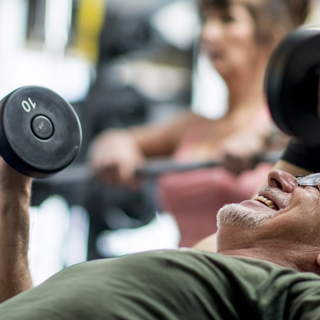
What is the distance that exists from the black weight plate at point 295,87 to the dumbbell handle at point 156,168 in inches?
29.2

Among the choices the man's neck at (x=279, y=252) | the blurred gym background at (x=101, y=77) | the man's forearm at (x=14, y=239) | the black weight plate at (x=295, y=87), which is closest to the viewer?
the man's neck at (x=279, y=252)

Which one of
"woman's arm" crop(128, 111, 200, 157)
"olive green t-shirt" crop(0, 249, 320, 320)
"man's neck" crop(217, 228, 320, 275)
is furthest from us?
"woman's arm" crop(128, 111, 200, 157)

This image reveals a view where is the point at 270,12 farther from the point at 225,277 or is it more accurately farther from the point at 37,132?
the point at 225,277

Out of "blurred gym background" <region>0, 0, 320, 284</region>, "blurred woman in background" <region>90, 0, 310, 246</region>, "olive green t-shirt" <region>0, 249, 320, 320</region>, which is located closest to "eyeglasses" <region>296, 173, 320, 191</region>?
"olive green t-shirt" <region>0, 249, 320, 320</region>

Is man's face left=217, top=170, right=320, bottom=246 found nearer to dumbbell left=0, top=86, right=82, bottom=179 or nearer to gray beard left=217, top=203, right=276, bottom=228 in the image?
gray beard left=217, top=203, right=276, bottom=228

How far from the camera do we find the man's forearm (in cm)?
137

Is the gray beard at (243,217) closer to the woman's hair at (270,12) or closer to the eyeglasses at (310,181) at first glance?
the eyeglasses at (310,181)

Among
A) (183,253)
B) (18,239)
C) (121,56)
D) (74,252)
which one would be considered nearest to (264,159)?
(18,239)

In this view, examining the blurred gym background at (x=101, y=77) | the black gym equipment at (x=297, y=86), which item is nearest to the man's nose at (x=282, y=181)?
the black gym equipment at (x=297, y=86)

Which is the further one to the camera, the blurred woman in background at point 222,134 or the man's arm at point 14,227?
the blurred woman in background at point 222,134

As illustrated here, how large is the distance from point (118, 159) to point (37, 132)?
1.39 metres

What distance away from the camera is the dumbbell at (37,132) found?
1.35 metres

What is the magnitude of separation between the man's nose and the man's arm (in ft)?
1.43

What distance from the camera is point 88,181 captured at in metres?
2.95
